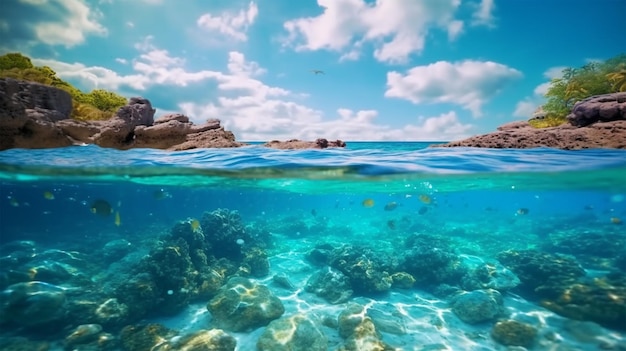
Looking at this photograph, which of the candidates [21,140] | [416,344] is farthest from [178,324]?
[21,140]

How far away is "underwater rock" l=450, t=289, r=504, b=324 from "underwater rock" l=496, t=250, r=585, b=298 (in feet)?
7.87

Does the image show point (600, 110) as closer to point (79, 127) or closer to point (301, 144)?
point (301, 144)

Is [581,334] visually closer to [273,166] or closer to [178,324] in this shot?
[273,166]

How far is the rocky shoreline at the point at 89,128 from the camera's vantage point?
12.1 m

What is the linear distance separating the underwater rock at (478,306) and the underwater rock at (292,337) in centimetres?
Result: 586

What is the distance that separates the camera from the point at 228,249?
53.5ft

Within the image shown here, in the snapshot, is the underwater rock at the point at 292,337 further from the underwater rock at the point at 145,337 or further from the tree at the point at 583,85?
the tree at the point at 583,85

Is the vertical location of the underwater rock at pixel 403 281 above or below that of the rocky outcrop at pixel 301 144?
below

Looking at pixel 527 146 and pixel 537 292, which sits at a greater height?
pixel 527 146

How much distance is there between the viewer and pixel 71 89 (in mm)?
24781

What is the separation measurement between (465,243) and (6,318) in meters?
28.2

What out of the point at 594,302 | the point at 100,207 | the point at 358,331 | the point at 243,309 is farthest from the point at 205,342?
the point at 594,302

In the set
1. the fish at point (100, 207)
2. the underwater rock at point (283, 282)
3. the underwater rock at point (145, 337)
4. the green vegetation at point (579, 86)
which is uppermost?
the green vegetation at point (579, 86)

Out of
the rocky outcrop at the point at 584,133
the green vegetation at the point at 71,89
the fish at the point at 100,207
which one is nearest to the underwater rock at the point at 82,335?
the fish at the point at 100,207
